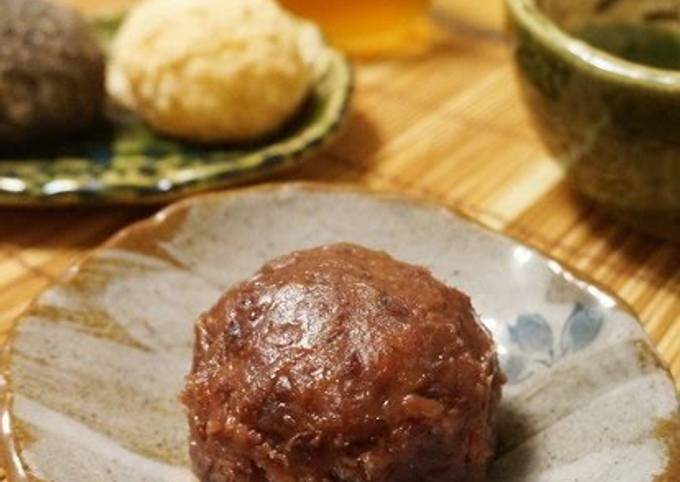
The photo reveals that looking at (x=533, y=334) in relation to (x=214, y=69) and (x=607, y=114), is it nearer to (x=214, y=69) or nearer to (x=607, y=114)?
(x=607, y=114)

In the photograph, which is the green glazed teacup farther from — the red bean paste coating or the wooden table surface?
the red bean paste coating

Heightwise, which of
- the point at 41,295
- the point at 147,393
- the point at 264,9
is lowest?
the point at 147,393

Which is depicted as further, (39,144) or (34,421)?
(39,144)

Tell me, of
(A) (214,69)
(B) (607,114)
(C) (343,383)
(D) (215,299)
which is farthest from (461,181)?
(C) (343,383)

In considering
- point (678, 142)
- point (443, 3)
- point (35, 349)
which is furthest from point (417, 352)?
point (443, 3)

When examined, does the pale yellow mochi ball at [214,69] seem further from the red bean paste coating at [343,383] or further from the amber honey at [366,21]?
the red bean paste coating at [343,383]

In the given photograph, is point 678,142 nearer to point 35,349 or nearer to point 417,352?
point 417,352

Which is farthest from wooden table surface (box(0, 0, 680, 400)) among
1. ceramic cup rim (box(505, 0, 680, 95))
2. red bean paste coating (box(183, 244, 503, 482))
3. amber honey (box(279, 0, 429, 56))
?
red bean paste coating (box(183, 244, 503, 482))

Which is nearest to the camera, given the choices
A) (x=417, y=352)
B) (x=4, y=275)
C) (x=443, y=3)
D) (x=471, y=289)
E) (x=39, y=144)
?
(x=417, y=352)
